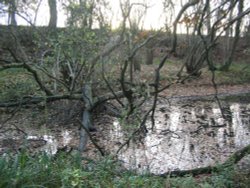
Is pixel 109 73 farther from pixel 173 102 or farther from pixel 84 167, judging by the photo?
pixel 84 167

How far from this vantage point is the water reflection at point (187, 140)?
6.92 meters

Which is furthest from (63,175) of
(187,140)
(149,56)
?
(149,56)

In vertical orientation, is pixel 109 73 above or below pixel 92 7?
below

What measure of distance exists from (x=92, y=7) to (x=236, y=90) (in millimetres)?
8387

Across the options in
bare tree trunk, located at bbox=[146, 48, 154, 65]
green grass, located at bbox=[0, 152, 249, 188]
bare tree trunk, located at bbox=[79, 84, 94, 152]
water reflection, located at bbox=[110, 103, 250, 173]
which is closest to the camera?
green grass, located at bbox=[0, 152, 249, 188]

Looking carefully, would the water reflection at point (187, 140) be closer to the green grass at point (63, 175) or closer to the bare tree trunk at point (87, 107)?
the bare tree trunk at point (87, 107)

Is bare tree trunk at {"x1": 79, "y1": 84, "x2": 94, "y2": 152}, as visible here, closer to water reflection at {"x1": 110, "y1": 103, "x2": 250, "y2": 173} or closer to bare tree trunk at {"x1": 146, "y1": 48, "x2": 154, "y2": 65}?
water reflection at {"x1": 110, "y1": 103, "x2": 250, "y2": 173}

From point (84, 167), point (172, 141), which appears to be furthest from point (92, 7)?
point (84, 167)

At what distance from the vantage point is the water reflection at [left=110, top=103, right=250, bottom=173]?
6918 millimetres

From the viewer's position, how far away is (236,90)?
1562 centimetres

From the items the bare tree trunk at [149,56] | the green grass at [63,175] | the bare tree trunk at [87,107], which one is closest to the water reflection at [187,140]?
the bare tree trunk at [87,107]

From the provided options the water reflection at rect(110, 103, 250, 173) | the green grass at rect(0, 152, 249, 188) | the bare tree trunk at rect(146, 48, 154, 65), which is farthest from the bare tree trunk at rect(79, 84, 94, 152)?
the bare tree trunk at rect(146, 48, 154, 65)

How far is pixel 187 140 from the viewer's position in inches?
324

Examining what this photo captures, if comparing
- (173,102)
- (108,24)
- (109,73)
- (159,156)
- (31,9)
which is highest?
(31,9)
